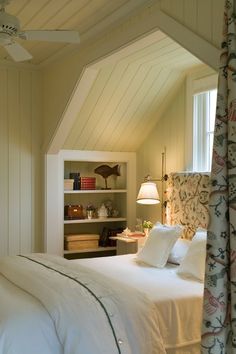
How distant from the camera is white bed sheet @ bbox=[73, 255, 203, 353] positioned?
2.86 m

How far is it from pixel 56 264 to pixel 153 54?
7.09 ft

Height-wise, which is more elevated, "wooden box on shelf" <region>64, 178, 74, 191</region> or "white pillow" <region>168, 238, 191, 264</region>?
Answer: "wooden box on shelf" <region>64, 178, 74, 191</region>

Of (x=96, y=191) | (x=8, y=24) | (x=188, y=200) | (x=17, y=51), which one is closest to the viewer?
(x=8, y=24)

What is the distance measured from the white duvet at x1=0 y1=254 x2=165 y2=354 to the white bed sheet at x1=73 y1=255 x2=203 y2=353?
8.1 inches

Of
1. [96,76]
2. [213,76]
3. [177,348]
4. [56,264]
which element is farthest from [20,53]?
[177,348]

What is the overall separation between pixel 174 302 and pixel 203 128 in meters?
2.20

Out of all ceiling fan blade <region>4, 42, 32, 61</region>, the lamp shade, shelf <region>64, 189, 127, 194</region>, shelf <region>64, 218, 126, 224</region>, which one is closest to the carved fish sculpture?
shelf <region>64, 189, 127, 194</region>

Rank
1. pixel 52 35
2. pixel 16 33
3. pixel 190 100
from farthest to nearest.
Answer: pixel 190 100, pixel 52 35, pixel 16 33

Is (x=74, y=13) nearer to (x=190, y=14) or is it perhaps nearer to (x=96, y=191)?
(x=190, y=14)

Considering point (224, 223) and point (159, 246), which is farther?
point (159, 246)

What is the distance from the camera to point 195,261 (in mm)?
3471

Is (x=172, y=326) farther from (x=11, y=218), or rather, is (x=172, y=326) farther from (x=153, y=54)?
(x=11, y=218)

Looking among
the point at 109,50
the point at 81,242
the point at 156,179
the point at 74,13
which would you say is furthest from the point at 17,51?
the point at 81,242

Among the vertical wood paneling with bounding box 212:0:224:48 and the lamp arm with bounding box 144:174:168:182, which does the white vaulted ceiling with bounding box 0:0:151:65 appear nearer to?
the vertical wood paneling with bounding box 212:0:224:48
